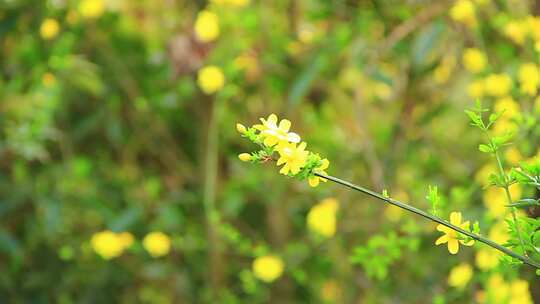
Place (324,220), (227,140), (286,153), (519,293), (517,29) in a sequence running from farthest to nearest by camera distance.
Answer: (227,140) < (324,220) < (517,29) < (519,293) < (286,153)

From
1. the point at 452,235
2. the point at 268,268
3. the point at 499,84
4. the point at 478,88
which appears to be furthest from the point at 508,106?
the point at 452,235

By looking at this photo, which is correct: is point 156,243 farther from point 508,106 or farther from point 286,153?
point 286,153

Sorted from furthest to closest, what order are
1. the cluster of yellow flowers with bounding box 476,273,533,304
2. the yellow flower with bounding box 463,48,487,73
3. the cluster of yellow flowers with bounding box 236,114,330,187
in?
1. the yellow flower with bounding box 463,48,487,73
2. the cluster of yellow flowers with bounding box 476,273,533,304
3. the cluster of yellow flowers with bounding box 236,114,330,187

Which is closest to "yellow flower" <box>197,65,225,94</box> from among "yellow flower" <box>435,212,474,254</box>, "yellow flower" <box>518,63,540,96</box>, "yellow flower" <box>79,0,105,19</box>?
"yellow flower" <box>79,0,105,19</box>

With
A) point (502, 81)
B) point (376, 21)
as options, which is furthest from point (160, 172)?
point (502, 81)

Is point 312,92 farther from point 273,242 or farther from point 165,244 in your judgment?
point 165,244

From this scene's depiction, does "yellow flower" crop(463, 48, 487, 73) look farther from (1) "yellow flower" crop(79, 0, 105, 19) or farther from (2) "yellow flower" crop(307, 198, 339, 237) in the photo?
(1) "yellow flower" crop(79, 0, 105, 19)
